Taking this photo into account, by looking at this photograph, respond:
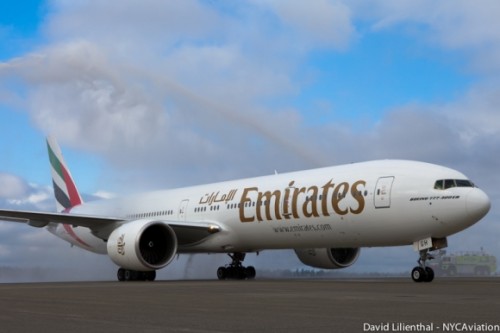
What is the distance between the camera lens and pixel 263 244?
24.5m

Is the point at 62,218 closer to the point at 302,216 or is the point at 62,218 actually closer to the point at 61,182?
the point at 302,216

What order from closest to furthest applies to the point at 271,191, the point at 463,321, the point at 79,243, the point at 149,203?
1. the point at 463,321
2. the point at 271,191
3. the point at 149,203
4. the point at 79,243

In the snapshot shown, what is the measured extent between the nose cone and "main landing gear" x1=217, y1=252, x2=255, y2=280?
39.2ft

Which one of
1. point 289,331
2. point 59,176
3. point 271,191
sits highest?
point 59,176

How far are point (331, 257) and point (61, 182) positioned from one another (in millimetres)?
17385

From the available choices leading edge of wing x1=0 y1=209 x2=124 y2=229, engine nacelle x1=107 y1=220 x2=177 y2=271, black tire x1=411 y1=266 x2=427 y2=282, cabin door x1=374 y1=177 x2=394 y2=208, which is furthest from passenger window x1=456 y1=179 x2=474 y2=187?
leading edge of wing x1=0 y1=209 x2=124 y2=229

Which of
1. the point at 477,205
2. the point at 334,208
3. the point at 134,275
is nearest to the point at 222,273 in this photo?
the point at 134,275

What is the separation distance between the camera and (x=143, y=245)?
24.5 m

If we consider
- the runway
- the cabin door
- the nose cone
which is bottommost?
the runway

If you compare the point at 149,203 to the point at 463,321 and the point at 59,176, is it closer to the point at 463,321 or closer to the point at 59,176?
the point at 59,176

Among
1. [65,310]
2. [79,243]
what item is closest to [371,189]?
[65,310]

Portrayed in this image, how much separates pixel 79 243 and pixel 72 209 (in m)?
3.43

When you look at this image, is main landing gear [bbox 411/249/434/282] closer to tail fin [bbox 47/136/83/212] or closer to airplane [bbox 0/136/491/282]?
airplane [bbox 0/136/491/282]

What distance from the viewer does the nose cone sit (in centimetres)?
1839
